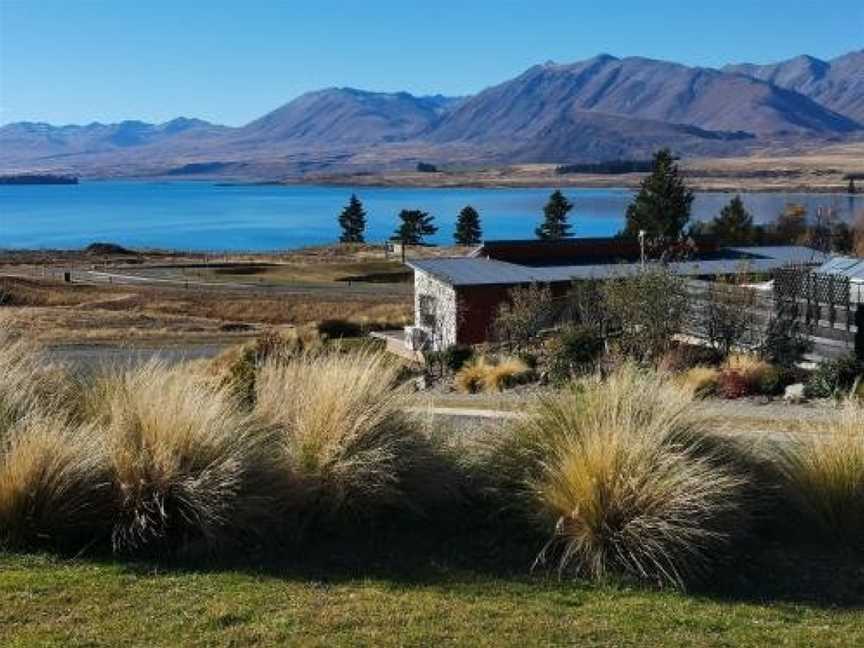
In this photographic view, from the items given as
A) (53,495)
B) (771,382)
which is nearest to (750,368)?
(771,382)

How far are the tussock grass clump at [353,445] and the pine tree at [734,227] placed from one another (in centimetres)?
6591

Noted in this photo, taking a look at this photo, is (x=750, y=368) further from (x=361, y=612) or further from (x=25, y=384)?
(x=361, y=612)

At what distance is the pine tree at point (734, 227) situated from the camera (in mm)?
70875

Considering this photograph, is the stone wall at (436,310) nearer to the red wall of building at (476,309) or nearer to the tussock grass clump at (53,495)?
the red wall of building at (476,309)

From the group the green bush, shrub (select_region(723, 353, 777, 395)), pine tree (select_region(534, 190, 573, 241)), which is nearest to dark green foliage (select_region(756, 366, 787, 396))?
shrub (select_region(723, 353, 777, 395))

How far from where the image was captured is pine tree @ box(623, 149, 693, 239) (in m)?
75.2

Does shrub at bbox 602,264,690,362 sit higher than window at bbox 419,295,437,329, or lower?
higher

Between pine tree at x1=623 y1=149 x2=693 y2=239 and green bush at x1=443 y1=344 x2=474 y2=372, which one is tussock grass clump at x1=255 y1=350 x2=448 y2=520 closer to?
green bush at x1=443 y1=344 x2=474 y2=372

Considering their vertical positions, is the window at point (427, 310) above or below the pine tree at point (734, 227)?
below

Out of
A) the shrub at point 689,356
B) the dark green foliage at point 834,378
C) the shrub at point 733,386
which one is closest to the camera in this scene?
the dark green foliage at point 834,378

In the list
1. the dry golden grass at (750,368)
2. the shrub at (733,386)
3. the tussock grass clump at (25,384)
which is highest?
the tussock grass clump at (25,384)

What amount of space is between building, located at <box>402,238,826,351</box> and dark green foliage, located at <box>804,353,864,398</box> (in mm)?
13496

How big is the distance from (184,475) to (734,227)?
68.8 m

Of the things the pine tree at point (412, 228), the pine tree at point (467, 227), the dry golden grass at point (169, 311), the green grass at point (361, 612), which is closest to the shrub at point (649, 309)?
the green grass at point (361, 612)
